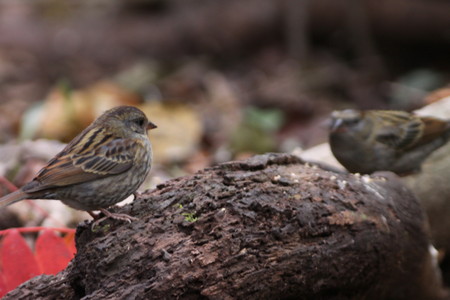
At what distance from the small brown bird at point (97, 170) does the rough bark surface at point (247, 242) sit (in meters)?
0.22

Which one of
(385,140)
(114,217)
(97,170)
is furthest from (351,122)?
(114,217)

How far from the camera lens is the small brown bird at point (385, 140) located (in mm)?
5844

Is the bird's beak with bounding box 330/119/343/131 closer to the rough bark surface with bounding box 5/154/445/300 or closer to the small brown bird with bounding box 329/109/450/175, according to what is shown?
the small brown bird with bounding box 329/109/450/175

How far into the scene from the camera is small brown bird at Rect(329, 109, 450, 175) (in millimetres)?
5844

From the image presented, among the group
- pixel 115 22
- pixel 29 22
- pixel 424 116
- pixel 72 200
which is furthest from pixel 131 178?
pixel 29 22

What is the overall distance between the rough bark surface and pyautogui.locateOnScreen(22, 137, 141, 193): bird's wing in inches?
12.2

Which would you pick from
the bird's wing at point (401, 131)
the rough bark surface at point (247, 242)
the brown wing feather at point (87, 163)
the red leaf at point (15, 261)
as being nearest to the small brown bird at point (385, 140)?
the bird's wing at point (401, 131)

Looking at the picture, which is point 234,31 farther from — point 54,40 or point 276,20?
point 54,40

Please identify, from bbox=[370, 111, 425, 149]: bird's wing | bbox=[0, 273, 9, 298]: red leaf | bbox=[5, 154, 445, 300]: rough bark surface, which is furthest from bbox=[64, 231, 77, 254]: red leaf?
bbox=[370, 111, 425, 149]: bird's wing

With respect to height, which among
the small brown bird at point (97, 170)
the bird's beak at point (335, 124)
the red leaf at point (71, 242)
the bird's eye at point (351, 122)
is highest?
the small brown bird at point (97, 170)

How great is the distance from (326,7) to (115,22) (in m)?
4.16

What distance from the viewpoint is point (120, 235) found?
3.69m

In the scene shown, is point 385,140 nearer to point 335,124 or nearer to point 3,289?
point 335,124

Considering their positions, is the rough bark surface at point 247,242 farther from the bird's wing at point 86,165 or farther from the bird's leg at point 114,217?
the bird's wing at point 86,165
